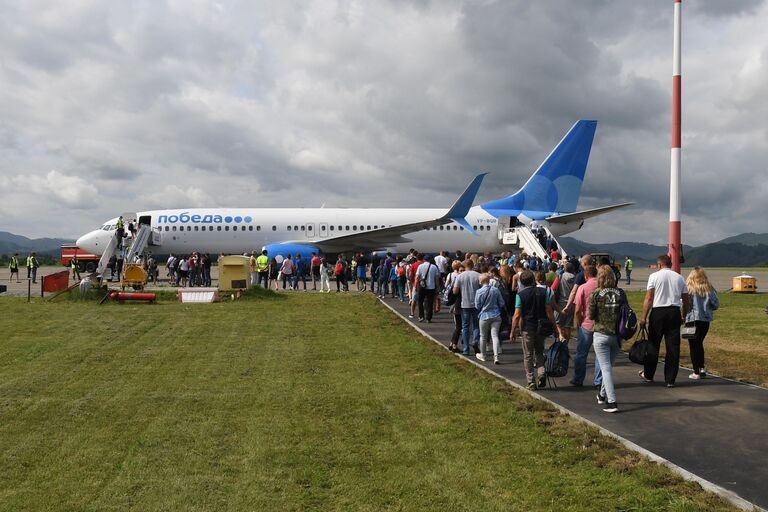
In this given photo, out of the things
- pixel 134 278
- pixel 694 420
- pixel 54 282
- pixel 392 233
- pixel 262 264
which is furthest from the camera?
pixel 392 233

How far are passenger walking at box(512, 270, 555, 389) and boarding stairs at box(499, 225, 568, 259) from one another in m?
21.3

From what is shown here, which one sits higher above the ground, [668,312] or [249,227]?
[249,227]

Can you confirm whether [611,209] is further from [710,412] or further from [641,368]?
[710,412]

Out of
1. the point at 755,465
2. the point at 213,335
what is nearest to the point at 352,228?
the point at 213,335

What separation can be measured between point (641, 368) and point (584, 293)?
9.08 ft

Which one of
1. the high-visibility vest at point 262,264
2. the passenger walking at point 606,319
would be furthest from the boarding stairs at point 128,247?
the passenger walking at point 606,319

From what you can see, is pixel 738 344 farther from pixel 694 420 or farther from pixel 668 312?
pixel 694 420

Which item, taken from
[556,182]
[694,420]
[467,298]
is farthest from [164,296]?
[556,182]

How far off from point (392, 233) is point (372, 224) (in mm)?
3558

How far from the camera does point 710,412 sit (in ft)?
25.5

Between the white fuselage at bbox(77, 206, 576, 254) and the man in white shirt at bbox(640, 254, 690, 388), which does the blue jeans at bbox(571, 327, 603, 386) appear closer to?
the man in white shirt at bbox(640, 254, 690, 388)

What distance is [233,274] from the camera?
75.2 feet

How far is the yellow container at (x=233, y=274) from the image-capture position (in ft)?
74.8

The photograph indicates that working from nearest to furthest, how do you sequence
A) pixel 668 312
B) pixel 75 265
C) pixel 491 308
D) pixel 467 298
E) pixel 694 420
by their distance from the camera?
pixel 694 420 → pixel 668 312 → pixel 491 308 → pixel 467 298 → pixel 75 265
